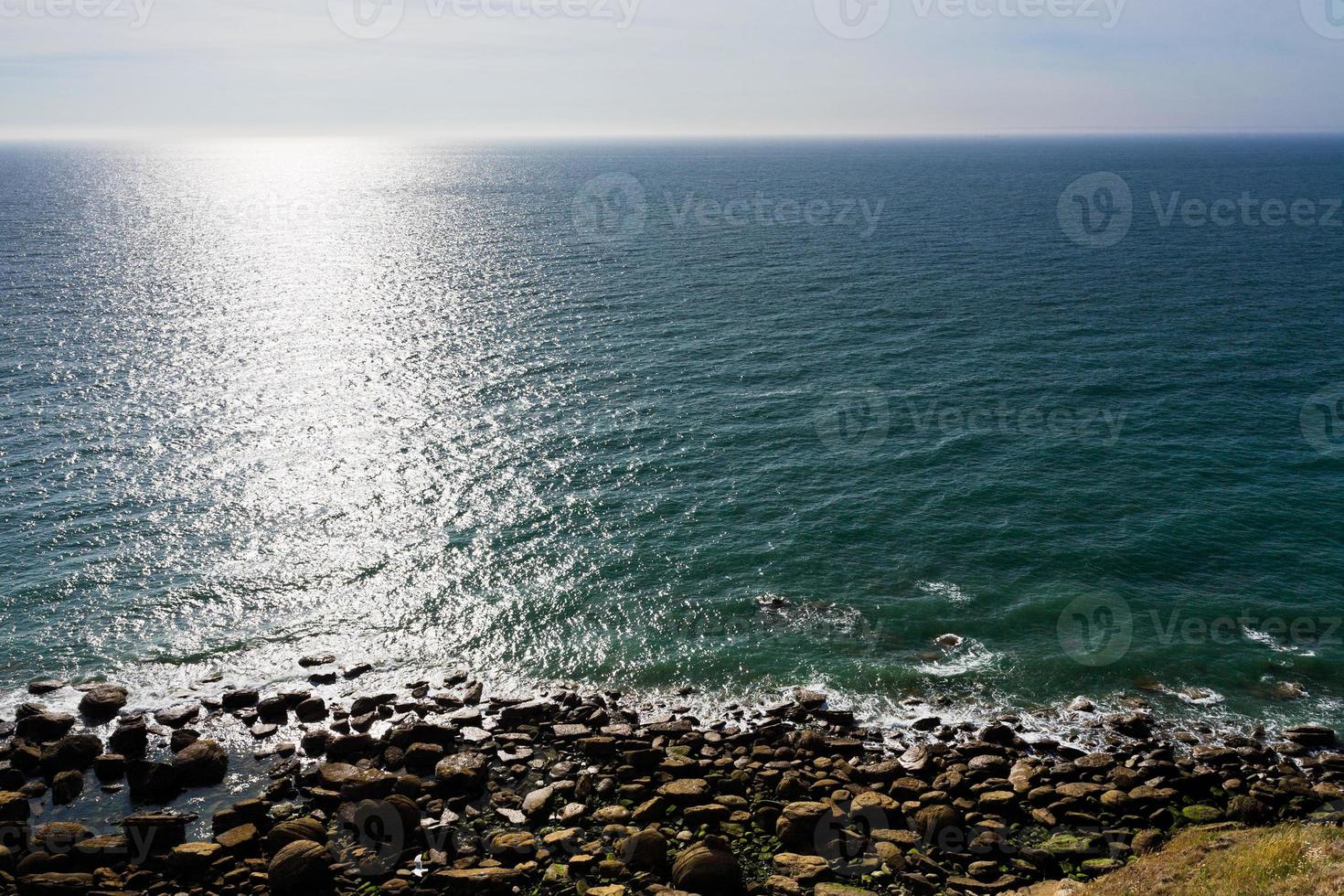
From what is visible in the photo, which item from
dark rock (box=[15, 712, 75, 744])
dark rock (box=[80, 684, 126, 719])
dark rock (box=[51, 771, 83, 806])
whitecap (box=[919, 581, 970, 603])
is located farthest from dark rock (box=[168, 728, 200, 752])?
whitecap (box=[919, 581, 970, 603])

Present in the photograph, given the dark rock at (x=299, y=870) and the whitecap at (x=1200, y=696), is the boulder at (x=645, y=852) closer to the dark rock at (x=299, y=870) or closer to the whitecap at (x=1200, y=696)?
the dark rock at (x=299, y=870)

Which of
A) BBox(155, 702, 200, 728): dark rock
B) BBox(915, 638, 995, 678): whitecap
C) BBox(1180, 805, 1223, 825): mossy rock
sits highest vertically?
BBox(915, 638, 995, 678): whitecap

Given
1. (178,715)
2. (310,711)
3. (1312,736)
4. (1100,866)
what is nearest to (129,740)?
(178,715)

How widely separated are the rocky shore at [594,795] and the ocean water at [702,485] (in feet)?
10.3

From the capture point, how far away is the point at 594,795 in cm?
3425

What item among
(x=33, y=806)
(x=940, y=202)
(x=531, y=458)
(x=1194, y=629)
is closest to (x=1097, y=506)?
(x=1194, y=629)

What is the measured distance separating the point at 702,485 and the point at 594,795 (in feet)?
96.0

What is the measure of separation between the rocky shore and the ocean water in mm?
3145

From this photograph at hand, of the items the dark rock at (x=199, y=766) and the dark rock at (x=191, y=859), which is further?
the dark rock at (x=199, y=766)

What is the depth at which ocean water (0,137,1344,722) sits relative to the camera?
44594 mm

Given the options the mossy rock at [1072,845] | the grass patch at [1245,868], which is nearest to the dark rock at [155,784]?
the mossy rock at [1072,845]

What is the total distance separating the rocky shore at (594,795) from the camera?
29562mm

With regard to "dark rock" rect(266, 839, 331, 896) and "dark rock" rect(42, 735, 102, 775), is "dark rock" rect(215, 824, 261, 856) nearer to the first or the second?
"dark rock" rect(266, 839, 331, 896)

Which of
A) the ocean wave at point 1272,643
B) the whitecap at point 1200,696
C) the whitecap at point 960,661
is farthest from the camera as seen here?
the ocean wave at point 1272,643
